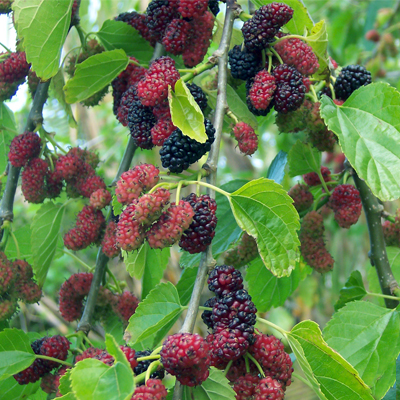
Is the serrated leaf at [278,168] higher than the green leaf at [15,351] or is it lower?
higher

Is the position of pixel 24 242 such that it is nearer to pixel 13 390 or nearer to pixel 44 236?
pixel 44 236

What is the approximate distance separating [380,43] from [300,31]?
1.94 meters

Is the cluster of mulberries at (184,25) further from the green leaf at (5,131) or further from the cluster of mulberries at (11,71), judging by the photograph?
the green leaf at (5,131)

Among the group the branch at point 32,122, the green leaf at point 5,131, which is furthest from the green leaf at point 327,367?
the green leaf at point 5,131

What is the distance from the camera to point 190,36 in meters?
0.91

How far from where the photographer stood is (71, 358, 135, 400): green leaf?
18.9 inches

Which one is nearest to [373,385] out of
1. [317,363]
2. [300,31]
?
[317,363]

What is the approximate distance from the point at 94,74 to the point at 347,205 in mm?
594

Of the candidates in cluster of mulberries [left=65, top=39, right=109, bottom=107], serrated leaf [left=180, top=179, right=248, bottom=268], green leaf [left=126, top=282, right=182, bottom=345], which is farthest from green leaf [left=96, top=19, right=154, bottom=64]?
green leaf [left=126, top=282, right=182, bottom=345]

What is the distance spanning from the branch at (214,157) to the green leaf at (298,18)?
0.11m

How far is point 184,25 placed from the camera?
2.93 ft

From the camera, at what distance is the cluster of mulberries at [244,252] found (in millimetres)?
949

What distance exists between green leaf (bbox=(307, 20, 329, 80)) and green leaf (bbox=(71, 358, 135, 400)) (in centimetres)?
67

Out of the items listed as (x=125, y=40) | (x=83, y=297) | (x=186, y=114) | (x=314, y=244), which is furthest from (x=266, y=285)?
(x=125, y=40)
